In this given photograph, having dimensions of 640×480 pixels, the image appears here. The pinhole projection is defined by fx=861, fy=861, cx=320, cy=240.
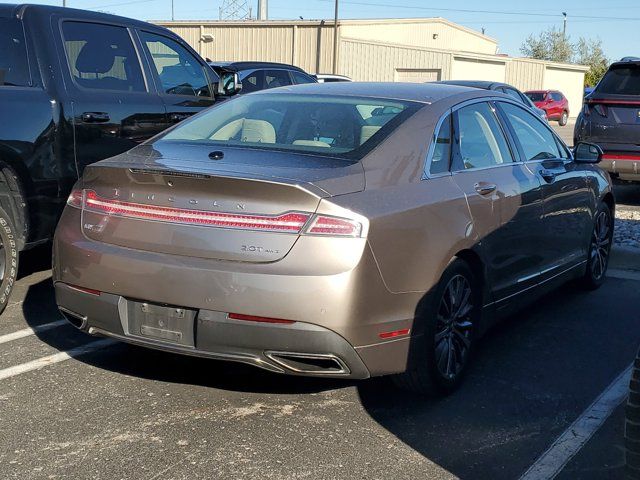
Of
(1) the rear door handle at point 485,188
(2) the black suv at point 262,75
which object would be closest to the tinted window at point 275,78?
(2) the black suv at point 262,75

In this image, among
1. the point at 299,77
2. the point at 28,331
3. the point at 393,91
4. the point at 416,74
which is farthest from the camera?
the point at 416,74

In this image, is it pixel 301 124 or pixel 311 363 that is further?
pixel 301 124

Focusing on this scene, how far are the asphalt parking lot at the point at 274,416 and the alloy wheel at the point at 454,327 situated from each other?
0.17m

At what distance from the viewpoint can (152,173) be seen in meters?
3.94

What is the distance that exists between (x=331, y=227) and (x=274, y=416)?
3.35 feet

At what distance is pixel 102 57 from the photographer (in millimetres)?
6523

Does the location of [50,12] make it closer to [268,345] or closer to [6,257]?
[6,257]

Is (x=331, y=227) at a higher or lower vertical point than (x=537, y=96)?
higher

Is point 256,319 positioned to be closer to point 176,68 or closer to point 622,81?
point 176,68

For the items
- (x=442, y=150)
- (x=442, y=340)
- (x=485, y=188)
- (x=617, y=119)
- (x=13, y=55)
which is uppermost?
(x=13, y=55)

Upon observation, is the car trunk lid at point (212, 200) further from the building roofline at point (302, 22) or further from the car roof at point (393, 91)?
the building roofline at point (302, 22)

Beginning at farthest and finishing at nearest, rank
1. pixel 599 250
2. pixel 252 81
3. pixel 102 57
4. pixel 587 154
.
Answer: pixel 252 81
pixel 599 250
pixel 102 57
pixel 587 154

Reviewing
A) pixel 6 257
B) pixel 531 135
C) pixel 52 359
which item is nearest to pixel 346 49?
pixel 531 135

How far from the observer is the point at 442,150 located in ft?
14.9
